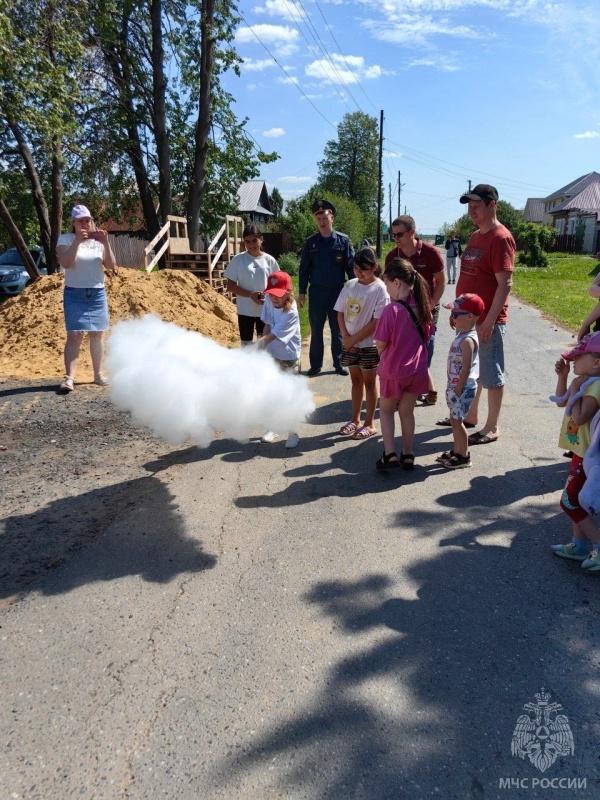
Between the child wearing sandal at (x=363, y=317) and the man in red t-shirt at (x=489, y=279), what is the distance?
2.45 feet

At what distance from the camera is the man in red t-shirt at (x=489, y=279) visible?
4938mm

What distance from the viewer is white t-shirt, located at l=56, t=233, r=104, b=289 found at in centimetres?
666

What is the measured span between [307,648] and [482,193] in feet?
12.9

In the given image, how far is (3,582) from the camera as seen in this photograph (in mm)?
3307

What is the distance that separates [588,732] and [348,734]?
3.00 feet

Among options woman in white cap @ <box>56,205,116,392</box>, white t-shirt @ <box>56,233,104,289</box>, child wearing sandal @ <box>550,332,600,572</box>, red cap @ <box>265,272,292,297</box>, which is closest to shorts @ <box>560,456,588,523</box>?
child wearing sandal @ <box>550,332,600,572</box>

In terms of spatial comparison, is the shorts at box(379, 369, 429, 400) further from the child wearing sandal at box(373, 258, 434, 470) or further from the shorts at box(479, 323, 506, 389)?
the shorts at box(479, 323, 506, 389)

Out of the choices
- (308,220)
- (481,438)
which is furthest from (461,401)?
(308,220)

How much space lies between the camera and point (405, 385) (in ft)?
15.4

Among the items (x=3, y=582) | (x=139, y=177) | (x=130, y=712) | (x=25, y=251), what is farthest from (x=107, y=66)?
(x=130, y=712)

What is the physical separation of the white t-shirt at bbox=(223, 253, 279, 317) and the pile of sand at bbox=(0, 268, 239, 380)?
307 centimetres

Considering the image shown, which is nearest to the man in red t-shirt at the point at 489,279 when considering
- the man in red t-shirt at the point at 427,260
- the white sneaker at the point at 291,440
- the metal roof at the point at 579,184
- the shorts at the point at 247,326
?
the man in red t-shirt at the point at 427,260

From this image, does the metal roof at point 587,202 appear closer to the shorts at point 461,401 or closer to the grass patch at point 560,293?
the grass patch at point 560,293

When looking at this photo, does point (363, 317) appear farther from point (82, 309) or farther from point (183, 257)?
point (183, 257)
